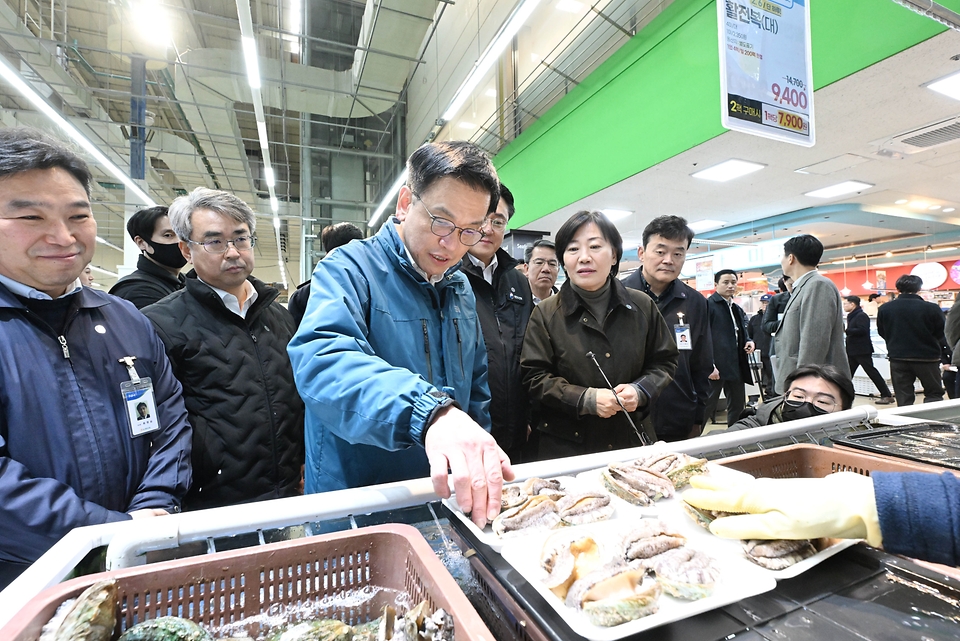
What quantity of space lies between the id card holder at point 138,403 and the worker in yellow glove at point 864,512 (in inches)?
55.7

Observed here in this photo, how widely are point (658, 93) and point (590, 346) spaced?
4.12 m

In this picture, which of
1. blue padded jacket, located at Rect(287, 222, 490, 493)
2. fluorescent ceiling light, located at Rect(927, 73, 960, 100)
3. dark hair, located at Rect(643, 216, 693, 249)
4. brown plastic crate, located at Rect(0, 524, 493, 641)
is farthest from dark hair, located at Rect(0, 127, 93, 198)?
fluorescent ceiling light, located at Rect(927, 73, 960, 100)

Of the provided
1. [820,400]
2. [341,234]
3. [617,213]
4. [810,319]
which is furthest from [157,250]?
[617,213]

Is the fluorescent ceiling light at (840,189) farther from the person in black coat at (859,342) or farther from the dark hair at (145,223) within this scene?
the dark hair at (145,223)

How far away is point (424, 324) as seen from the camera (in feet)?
4.31

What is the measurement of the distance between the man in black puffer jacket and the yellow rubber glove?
146 cm

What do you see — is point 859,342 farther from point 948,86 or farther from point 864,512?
point 864,512

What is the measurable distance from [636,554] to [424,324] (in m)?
0.79

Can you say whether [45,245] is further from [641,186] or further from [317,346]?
[641,186]

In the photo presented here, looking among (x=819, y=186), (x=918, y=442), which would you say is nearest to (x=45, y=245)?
(x=918, y=442)

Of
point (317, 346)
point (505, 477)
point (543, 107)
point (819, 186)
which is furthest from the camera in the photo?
point (543, 107)

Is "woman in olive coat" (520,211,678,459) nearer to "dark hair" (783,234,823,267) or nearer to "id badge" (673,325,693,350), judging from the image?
"id badge" (673,325,693,350)

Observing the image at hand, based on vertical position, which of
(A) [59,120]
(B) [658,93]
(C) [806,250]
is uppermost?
(A) [59,120]

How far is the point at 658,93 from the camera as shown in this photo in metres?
4.93
